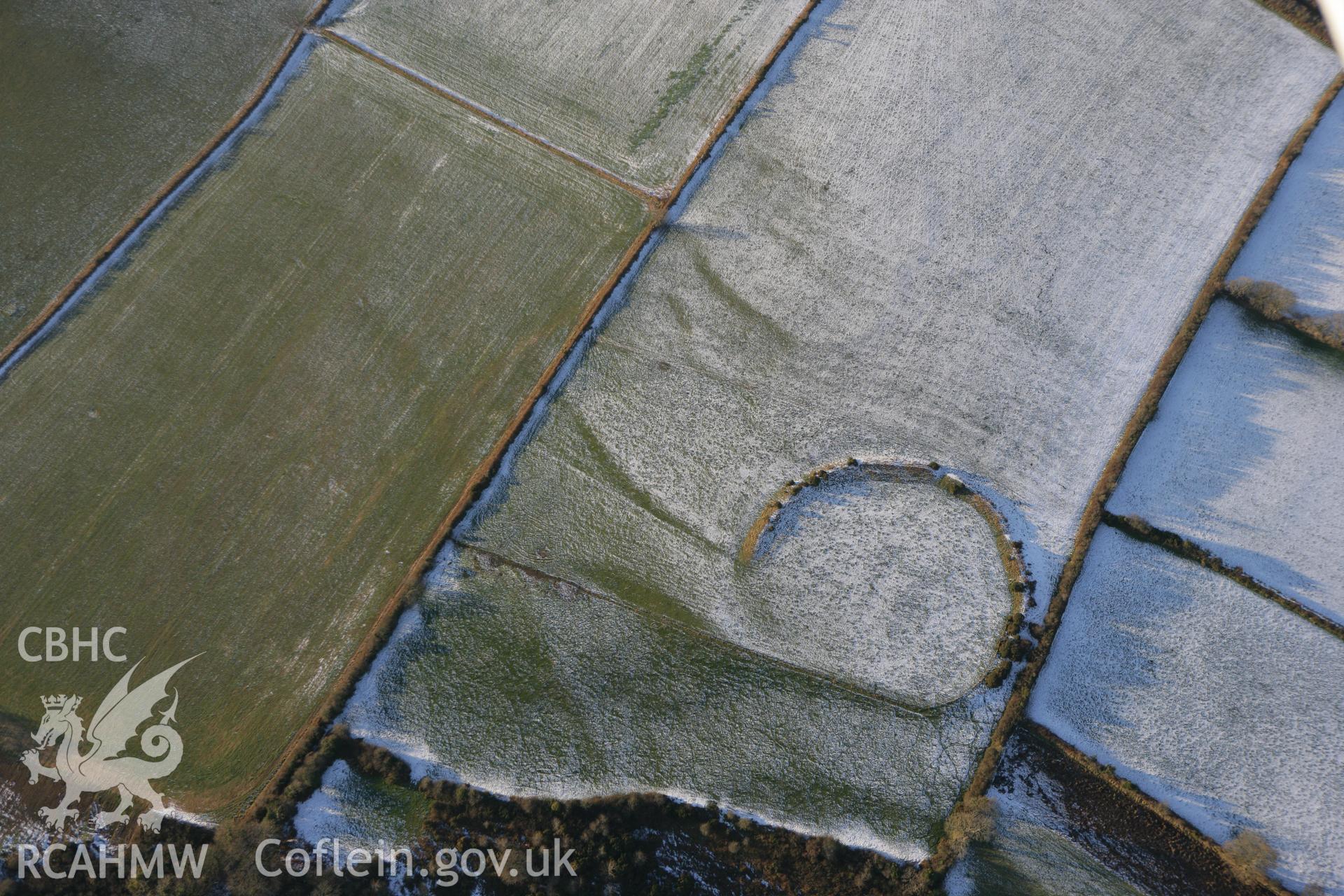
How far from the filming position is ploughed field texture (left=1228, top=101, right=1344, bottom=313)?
3088cm

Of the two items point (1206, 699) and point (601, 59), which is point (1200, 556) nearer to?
point (1206, 699)

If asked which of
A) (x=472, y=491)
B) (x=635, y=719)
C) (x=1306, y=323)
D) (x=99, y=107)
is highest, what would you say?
(x=1306, y=323)

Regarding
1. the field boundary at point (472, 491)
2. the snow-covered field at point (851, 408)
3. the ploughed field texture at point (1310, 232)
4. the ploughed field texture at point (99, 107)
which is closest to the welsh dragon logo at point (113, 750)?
the field boundary at point (472, 491)

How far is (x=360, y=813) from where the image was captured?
2473 centimetres

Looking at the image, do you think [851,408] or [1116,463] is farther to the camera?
[851,408]

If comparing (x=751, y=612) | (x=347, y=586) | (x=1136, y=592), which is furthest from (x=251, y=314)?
(x=1136, y=592)

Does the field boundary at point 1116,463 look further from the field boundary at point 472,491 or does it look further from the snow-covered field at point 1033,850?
the field boundary at point 472,491

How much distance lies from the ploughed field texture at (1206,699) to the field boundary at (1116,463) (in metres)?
0.66

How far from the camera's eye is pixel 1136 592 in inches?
1075

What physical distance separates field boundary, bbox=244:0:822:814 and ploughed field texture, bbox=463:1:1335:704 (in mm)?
846

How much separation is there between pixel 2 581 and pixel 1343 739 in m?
46.8

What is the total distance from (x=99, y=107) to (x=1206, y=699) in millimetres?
49238

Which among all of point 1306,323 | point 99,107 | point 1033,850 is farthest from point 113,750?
point 1306,323

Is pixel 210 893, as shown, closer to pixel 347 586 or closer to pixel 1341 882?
pixel 347 586
